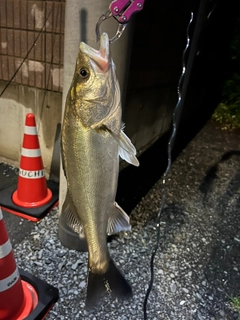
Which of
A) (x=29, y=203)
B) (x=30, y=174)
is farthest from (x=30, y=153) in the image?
(x=29, y=203)

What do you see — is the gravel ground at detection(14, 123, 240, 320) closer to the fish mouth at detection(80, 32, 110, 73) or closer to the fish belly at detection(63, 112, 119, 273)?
the fish belly at detection(63, 112, 119, 273)

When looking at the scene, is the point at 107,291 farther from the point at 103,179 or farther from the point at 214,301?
the point at 214,301

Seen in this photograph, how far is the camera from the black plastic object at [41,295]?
6.87 ft

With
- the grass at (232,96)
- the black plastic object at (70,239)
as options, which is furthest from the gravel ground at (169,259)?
the grass at (232,96)

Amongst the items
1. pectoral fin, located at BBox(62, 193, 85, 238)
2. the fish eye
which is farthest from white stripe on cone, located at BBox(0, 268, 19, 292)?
the fish eye

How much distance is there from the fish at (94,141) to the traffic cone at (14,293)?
2.60ft

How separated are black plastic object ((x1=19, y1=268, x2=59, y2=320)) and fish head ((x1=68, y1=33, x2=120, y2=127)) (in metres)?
1.54

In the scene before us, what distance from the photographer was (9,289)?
1995mm

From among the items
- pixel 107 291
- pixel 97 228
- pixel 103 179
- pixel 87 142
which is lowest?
pixel 107 291

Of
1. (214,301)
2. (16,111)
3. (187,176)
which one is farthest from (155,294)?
(16,111)

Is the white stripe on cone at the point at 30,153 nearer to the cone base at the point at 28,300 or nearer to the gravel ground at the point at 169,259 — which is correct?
the gravel ground at the point at 169,259

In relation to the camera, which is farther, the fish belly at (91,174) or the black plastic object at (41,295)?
the black plastic object at (41,295)

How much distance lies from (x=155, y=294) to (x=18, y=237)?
136 cm

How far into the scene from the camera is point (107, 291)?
1690mm
